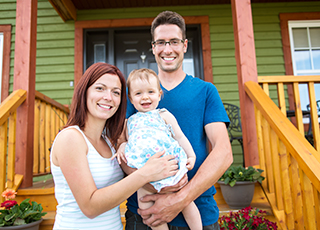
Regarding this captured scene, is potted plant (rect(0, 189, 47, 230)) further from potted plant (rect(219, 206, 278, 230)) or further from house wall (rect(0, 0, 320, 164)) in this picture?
house wall (rect(0, 0, 320, 164))

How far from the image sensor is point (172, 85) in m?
1.54

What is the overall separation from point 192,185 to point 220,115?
43cm

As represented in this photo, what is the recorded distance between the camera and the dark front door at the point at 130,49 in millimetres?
4602

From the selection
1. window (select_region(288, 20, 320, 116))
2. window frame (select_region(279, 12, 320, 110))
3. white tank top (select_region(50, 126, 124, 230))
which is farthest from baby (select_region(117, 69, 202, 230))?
window (select_region(288, 20, 320, 116))

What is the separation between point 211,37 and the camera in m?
4.57

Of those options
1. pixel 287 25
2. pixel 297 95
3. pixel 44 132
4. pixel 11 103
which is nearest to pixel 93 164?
pixel 11 103

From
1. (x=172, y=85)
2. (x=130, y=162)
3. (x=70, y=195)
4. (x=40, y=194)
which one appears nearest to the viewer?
(x=70, y=195)

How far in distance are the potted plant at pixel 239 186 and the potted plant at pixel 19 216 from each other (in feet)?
5.37

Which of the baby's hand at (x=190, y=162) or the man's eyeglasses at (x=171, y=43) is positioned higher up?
the man's eyeglasses at (x=171, y=43)

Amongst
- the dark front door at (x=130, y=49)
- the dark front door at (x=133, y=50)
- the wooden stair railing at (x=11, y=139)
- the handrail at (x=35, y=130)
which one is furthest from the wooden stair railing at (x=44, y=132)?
the dark front door at (x=133, y=50)

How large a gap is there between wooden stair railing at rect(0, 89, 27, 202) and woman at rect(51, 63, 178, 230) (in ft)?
5.05

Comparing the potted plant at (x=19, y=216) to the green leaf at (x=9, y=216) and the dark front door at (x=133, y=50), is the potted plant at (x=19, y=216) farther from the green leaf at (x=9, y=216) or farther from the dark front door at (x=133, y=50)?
the dark front door at (x=133, y=50)

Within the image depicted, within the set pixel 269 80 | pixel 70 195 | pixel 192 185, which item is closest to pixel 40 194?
pixel 70 195

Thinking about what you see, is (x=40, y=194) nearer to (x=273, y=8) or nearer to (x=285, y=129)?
(x=285, y=129)
